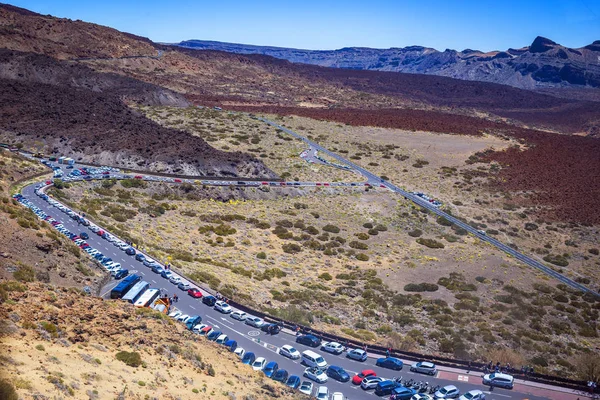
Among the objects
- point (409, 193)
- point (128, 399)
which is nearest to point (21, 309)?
point (128, 399)

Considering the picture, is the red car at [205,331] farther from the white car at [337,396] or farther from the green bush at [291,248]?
the green bush at [291,248]

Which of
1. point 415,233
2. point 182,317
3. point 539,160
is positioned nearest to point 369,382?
point 182,317

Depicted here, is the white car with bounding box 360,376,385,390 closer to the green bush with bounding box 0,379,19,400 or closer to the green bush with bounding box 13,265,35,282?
Result: the green bush with bounding box 0,379,19,400

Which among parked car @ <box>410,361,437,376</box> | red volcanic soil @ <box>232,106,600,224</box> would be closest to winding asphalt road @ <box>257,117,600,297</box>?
red volcanic soil @ <box>232,106,600,224</box>

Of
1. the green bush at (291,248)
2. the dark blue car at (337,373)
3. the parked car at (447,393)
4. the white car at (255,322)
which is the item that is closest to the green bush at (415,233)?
the green bush at (291,248)

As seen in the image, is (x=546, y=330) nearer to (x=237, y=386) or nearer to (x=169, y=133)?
(x=237, y=386)

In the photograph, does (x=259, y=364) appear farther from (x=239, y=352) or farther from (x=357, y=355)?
(x=357, y=355)
